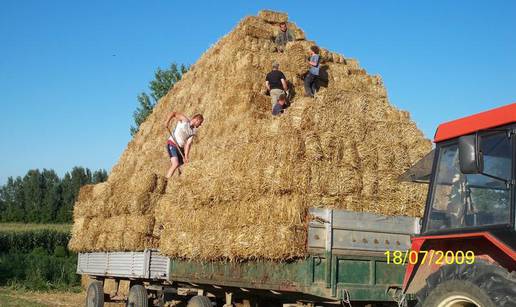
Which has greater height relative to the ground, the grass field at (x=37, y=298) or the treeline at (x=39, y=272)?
the treeline at (x=39, y=272)

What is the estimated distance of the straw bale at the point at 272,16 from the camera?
1579 centimetres

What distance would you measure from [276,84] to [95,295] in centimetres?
560

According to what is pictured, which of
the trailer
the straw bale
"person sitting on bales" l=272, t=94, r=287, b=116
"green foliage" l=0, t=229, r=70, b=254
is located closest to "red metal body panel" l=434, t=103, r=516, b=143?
the trailer

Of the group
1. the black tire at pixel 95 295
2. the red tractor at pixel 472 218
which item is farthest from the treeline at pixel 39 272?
the red tractor at pixel 472 218

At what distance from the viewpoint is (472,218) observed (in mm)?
5066

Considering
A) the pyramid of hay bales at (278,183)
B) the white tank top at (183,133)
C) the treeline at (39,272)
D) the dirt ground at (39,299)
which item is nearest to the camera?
the pyramid of hay bales at (278,183)

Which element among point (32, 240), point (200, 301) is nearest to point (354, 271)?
point (200, 301)

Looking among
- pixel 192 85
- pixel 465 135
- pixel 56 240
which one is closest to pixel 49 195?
pixel 56 240

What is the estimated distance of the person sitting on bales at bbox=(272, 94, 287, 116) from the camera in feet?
38.9

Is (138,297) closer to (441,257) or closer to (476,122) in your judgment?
(441,257)

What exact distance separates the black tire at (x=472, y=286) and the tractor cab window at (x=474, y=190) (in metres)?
0.38

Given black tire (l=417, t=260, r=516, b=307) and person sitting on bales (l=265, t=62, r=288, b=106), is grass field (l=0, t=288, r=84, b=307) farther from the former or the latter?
black tire (l=417, t=260, r=516, b=307)

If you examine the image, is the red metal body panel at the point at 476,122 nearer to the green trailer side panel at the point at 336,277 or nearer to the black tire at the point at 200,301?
the green trailer side panel at the point at 336,277

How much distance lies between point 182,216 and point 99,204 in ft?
13.5
